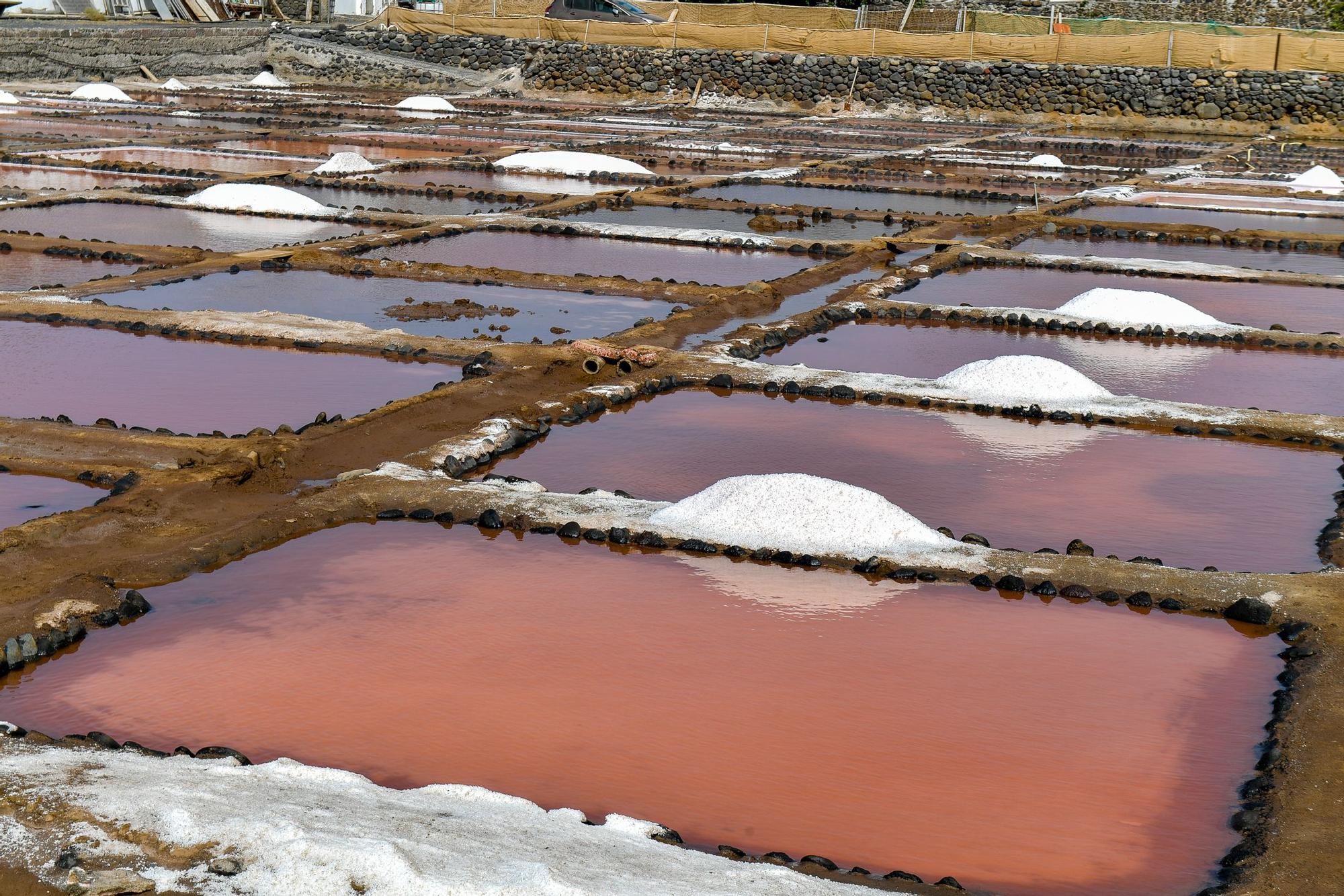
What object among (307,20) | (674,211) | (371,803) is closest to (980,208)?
(674,211)

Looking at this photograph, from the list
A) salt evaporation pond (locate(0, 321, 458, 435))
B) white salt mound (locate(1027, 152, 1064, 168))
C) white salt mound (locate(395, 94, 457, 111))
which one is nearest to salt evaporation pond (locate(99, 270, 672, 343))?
salt evaporation pond (locate(0, 321, 458, 435))

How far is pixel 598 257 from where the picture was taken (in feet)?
31.6

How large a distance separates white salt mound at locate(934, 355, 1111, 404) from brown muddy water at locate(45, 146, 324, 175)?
8780 mm

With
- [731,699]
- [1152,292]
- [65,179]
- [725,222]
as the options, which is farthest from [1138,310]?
[65,179]

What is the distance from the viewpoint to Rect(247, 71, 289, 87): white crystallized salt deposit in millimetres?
27078

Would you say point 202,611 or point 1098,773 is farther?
point 202,611

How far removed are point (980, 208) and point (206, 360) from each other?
26.2 ft

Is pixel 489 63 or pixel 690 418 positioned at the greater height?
pixel 489 63

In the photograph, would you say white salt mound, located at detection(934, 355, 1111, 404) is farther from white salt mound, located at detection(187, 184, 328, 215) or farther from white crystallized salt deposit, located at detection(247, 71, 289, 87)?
white crystallized salt deposit, located at detection(247, 71, 289, 87)

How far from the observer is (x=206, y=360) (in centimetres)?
650

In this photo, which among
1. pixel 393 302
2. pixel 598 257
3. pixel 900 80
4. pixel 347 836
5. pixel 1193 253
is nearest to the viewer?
pixel 347 836

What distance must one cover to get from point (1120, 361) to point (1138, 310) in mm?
818

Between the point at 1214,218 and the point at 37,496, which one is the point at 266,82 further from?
the point at 37,496

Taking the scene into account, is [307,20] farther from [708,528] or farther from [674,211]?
[708,528]
